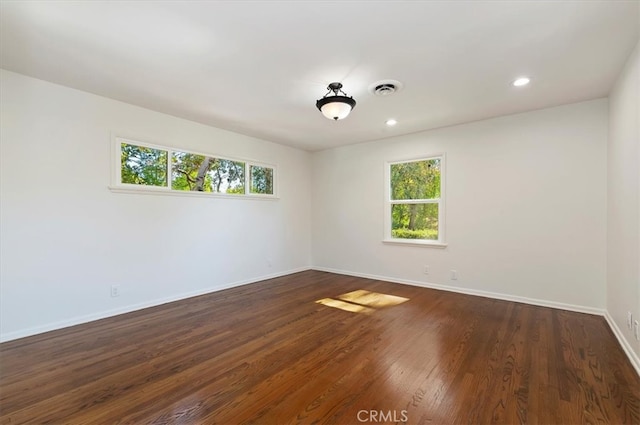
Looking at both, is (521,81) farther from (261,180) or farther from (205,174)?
(205,174)

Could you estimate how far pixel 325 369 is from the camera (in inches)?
89.7

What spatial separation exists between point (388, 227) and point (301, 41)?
3.70m

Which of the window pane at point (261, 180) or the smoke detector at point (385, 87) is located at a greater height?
the smoke detector at point (385, 87)

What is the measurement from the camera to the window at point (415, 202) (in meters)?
4.77

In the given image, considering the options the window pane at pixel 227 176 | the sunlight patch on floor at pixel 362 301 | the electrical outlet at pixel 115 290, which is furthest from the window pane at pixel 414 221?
the electrical outlet at pixel 115 290

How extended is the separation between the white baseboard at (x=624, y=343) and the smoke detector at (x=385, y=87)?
10.2ft

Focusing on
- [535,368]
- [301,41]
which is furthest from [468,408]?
[301,41]

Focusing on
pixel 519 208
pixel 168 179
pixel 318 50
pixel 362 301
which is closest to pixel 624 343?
pixel 519 208

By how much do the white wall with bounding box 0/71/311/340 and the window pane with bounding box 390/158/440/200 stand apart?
2.99 meters

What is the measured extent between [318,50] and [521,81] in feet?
7.24

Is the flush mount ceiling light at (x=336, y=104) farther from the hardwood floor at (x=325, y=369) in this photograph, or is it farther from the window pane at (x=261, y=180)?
the window pane at (x=261, y=180)

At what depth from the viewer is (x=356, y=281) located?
5246mm

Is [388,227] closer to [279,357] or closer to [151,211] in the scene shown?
[279,357]

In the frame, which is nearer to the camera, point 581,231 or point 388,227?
point 581,231
